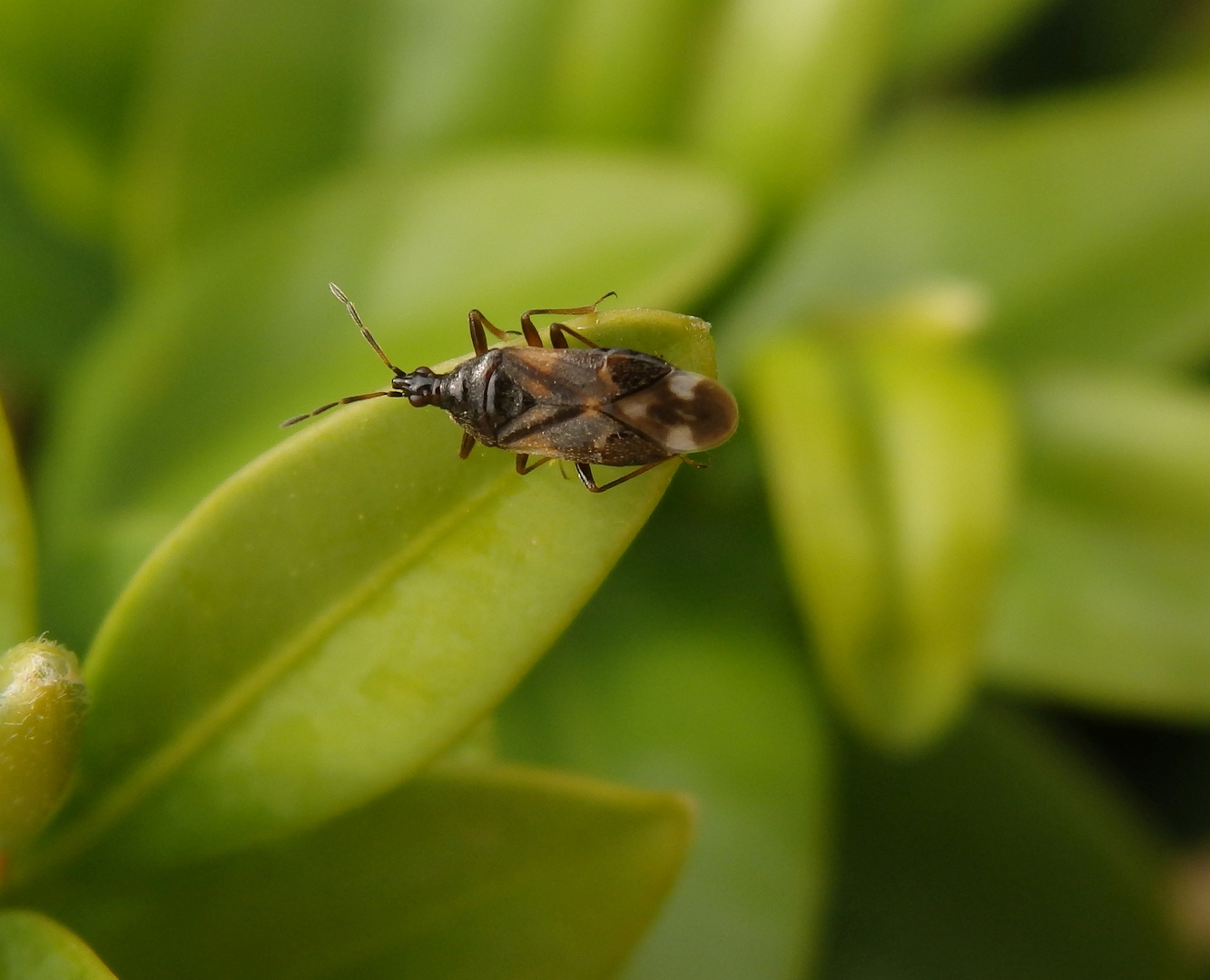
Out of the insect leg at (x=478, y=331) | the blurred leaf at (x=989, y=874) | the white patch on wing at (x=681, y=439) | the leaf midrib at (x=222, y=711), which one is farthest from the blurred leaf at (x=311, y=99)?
the blurred leaf at (x=989, y=874)

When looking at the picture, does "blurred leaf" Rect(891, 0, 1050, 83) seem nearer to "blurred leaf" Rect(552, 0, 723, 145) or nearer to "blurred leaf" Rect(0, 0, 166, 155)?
"blurred leaf" Rect(552, 0, 723, 145)

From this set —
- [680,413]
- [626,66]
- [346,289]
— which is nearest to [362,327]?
[346,289]

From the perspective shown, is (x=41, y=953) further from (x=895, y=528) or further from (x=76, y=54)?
(x=76, y=54)

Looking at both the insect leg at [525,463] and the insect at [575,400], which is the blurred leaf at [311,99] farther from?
the insect leg at [525,463]

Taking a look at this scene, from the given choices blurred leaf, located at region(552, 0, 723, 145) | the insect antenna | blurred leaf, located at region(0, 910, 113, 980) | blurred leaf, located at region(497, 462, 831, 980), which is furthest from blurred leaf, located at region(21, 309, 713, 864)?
blurred leaf, located at region(552, 0, 723, 145)

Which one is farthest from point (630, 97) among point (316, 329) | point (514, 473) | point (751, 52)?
point (514, 473)

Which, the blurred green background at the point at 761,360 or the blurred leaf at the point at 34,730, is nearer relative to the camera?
the blurred leaf at the point at 34,730
